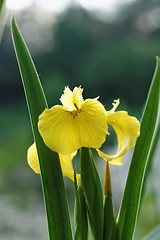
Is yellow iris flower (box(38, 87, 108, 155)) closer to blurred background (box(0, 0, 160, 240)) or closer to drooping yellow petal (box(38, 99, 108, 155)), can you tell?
drooping yellow petal (box(38, 99, 108, 155))

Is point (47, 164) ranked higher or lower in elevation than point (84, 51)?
lower

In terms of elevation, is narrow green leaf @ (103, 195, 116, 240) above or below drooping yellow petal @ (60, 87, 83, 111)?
below

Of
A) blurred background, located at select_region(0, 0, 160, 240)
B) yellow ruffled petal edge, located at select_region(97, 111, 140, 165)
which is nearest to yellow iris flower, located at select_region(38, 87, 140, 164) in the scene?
yellow ruffled petal edge, located at select_region(97, 111, 140, 165)

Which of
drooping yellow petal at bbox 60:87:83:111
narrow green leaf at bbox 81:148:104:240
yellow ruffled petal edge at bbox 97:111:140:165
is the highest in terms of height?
drooping yellow petal at bbox 60:87:83:111

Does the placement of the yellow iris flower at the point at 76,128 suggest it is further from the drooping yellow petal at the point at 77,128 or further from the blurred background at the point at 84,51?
the blurred background at the point at 84,51

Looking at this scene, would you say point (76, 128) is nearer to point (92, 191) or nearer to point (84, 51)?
point (92, 191)

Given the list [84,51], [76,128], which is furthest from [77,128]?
[84,51]

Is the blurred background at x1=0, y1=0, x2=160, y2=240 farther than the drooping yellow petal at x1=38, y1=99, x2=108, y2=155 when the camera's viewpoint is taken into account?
Yes
